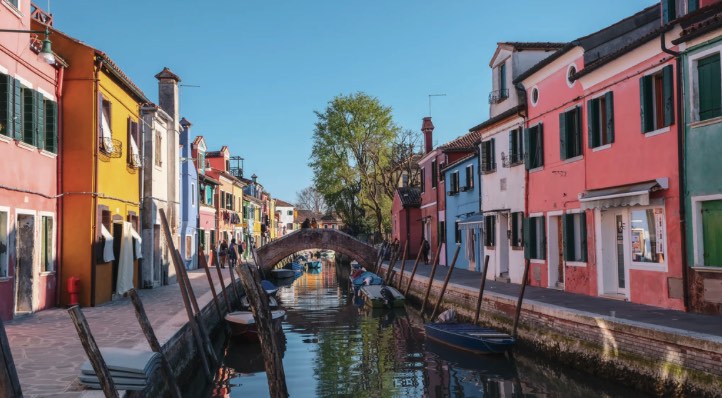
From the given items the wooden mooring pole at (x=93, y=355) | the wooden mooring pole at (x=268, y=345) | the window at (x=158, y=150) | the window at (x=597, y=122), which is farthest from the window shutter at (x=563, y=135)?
the wooden mooring pole at (x=93, y=355)

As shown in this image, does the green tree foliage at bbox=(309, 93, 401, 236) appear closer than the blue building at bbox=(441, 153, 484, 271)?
No

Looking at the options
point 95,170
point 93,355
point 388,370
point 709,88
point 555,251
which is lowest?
point 388,370

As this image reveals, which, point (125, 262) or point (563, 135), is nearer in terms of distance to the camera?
point (563, 135)

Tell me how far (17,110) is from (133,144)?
668 centimetres

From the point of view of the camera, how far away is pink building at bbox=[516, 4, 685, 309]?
1405cm

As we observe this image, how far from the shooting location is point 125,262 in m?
18.8

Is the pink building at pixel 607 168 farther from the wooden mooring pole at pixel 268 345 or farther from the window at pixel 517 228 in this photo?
the wooden mooring pole at pixel 268 345

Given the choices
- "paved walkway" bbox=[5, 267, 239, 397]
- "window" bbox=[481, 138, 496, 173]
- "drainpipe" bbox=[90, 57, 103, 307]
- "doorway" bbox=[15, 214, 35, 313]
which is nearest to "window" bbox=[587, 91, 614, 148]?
"window" bbox=[481, 138, 496, 173]

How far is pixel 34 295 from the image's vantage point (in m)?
14.7

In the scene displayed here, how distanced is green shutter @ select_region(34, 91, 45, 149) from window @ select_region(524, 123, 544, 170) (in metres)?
13.6

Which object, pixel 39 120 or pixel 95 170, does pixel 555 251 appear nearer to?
pixel 95 170

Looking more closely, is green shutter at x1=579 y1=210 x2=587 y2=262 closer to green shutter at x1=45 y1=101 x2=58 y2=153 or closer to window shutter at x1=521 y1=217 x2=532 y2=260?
window shutter at x1=521 y1=217 x2=532 y2=260

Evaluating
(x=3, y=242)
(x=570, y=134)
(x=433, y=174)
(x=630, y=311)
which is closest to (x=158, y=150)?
(x=3, y=242)

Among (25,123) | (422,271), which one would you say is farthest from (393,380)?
(422,271)
